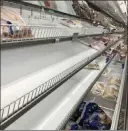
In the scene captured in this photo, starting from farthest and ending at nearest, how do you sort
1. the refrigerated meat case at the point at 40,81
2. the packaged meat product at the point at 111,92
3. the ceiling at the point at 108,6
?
the ceiling at the point at 108,6, the packaged meat product at the point at 111,92, the refrigerated meat case at the point at 40,81

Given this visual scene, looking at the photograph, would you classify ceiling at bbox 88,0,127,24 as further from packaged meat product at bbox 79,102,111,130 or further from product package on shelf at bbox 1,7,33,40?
product package on shelf at bbox 1,7,33,40

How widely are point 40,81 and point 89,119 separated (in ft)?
1.56

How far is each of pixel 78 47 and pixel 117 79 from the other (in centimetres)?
64

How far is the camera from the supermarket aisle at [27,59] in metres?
0.90

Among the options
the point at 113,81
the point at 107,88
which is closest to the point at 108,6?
the point at 113,81

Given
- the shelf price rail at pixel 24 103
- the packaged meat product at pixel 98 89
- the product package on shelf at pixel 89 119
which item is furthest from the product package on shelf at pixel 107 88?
the shelf price rail at pixel 24 103

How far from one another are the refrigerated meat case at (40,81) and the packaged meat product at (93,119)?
67 mm

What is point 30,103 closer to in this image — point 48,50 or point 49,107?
point 49,107

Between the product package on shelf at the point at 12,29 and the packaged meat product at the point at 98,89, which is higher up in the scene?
the product package on shelf at the point at 12,29

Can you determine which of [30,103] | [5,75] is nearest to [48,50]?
[5,75]

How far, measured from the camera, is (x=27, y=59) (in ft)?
3.56

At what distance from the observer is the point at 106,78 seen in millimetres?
2443

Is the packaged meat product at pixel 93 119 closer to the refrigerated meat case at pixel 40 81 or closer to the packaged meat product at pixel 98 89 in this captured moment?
the refrigerated meat case at pixel 40 81

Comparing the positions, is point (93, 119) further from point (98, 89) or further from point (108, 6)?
point (108, 6)
